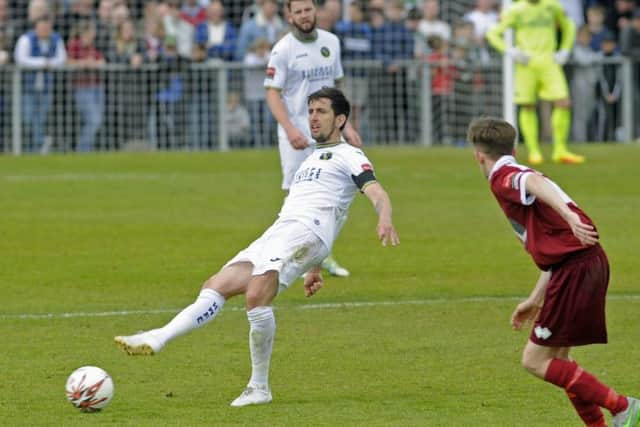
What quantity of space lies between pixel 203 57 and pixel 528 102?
707cm

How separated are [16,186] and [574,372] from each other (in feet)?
50.3

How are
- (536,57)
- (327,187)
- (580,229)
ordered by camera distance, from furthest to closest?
(536,57)
(327,187)
(580,229)

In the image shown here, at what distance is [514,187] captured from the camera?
768cm

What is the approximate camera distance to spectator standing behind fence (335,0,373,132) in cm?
2738

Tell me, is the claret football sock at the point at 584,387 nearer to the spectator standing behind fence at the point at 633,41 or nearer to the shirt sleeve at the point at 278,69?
the shirt sleeve at the point at 278,69

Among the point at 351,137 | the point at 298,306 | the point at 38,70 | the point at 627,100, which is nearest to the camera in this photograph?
the point at 298,306

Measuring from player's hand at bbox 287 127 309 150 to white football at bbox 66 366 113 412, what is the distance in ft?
16.4

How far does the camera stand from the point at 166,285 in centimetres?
1342

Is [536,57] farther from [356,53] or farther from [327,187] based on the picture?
[327,187]

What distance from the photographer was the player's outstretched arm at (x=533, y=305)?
7.85m

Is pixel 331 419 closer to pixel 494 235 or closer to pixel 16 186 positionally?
pixel 494 235

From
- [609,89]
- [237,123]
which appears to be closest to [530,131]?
[609,89]

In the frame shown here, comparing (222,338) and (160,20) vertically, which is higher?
(160,20)

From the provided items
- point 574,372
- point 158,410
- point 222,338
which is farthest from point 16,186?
point 574,372
